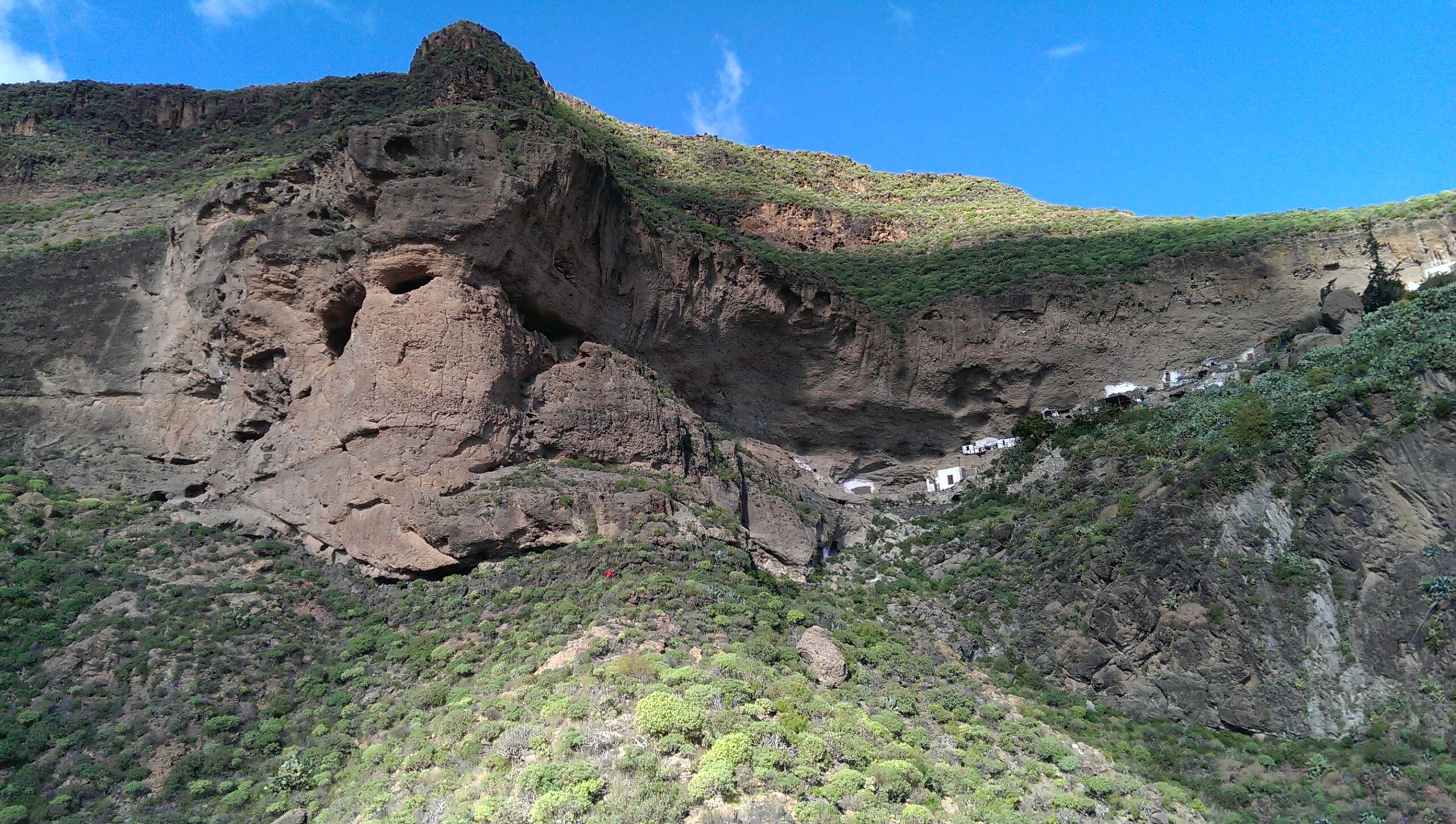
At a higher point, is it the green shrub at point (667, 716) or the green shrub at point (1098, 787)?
the green shrub at point (667, 716)

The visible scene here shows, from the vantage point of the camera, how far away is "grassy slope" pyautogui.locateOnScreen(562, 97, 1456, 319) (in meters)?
34.8

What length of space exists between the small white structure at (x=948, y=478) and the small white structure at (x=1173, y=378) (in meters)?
6.97

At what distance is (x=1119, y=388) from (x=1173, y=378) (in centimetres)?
167

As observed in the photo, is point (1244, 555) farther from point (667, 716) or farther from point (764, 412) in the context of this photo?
point (764, 412)

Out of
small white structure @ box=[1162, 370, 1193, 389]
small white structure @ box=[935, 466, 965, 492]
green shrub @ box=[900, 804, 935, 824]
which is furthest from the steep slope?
small white structure @ box=[935, 466, 965, 492]

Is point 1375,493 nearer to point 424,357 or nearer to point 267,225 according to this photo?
point 424,357

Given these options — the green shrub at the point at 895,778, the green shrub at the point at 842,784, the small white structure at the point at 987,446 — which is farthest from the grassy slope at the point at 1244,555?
the green shrub at the point at 842,784

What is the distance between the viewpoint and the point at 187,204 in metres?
27.4

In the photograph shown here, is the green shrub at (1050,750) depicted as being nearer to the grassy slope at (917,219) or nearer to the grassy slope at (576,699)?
the grassy slope at (576,699)

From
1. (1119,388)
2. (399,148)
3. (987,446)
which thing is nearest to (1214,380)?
(1119,388)

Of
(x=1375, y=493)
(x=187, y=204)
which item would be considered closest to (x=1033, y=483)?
(x=1375, y=493)

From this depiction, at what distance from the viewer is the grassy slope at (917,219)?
114 ft

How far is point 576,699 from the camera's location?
15.1 meters

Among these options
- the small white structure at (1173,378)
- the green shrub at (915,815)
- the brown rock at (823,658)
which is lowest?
the green shrub at (915,815)
